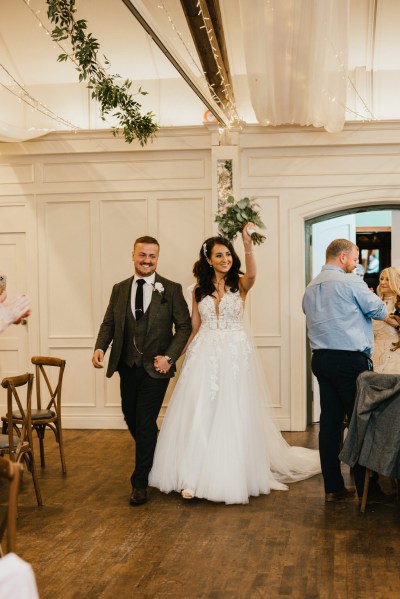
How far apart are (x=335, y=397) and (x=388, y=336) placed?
940mm

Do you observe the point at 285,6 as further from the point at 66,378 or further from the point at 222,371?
the point at 66,378

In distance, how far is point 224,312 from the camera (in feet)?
18.6

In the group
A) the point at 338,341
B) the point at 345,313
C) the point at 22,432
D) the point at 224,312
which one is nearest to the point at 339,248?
the point at 345,313

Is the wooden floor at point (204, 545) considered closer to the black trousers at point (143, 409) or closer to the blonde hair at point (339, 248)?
the black trousers at point (143, 409)

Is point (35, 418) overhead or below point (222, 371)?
below

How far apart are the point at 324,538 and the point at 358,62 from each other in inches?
199

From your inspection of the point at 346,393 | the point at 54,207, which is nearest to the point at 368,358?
the point at 346,393

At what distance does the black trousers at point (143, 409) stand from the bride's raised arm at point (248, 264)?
3.03ft

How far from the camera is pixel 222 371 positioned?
217 inches

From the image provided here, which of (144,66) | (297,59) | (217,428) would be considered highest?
(144,66)

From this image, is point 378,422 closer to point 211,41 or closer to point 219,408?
point 219,408

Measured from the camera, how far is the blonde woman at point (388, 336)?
5883mm

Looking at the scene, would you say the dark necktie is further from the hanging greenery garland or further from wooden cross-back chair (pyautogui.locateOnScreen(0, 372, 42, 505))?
the hanging greenery garland

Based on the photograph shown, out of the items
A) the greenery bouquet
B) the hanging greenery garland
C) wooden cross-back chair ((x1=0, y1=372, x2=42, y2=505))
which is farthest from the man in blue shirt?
the hanging greenery garland
